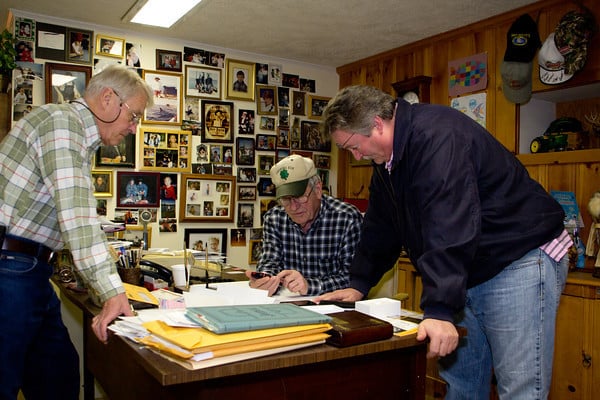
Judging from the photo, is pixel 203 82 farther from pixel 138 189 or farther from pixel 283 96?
pixel 138 189

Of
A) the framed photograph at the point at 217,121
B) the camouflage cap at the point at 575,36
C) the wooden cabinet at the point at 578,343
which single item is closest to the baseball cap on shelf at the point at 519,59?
the camouflage cap at the point at 575,36

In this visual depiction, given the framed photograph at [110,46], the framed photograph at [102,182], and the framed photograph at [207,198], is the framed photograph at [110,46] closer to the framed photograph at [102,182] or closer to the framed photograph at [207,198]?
the framed photograph at [102,182]

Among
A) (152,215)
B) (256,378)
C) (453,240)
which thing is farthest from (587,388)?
(152,215)

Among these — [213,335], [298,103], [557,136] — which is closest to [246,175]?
[298,103]

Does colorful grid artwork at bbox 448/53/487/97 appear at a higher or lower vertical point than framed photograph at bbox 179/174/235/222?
higher

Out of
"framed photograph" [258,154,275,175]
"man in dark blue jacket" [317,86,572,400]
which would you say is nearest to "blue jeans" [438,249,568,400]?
"man in dark blue jacket" [317,86,572,400]

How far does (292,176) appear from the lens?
8.53 feet

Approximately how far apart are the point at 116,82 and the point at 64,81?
→ 2376 mm

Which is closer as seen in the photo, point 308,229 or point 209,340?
point 209,340

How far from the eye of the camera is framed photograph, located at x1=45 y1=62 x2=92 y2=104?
3.96 m

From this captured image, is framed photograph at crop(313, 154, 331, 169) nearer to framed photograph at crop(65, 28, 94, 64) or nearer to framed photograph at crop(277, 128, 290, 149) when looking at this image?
framed photograph at crop(277, 128, 290, 149)

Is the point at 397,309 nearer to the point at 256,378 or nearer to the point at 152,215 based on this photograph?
the point at 256,378

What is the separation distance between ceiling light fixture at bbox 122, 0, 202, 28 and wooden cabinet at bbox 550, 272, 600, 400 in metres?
2.93

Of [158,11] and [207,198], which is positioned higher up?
[158,11]
